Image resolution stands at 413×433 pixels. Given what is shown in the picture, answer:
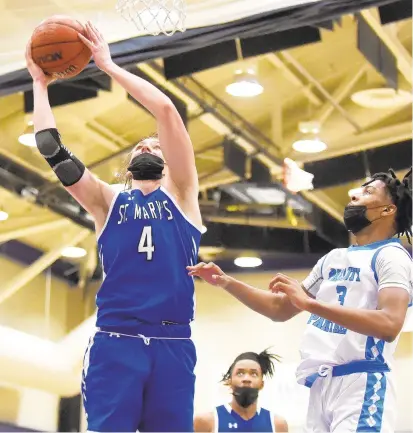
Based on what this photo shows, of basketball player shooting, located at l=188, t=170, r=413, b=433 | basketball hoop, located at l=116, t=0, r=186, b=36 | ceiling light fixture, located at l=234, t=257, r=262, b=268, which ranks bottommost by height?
basketball player shooting, located at l=188, t=170, r=413, b=433

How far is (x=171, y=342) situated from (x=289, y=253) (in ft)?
30.0

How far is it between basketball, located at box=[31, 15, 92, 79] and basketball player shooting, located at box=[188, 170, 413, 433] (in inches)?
41.8

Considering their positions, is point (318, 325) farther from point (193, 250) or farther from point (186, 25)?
point (186, 25)

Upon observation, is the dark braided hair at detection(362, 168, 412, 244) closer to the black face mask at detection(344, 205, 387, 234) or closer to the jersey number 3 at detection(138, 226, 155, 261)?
the black face mask at detection(344, 205, 387, 234)

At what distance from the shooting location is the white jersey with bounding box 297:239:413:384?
3387mm

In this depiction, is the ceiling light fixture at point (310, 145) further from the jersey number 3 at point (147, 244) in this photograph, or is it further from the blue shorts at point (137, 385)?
the blue shorts at point (137, 385)

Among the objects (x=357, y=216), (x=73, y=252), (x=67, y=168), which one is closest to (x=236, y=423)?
(x=357, y=216)

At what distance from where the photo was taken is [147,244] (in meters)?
3.17

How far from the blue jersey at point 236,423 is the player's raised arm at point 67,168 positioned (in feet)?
11.5

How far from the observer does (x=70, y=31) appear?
364cm

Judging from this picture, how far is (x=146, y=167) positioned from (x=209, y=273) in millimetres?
468

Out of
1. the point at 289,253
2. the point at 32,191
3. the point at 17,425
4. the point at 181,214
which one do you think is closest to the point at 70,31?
the point at 181,214

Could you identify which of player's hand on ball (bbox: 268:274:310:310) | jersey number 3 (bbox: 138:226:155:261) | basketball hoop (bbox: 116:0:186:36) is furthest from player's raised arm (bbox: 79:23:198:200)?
basketball hoop (bbox: 116:0:186:36)

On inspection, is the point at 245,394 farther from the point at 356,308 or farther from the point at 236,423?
the point at 356,308
